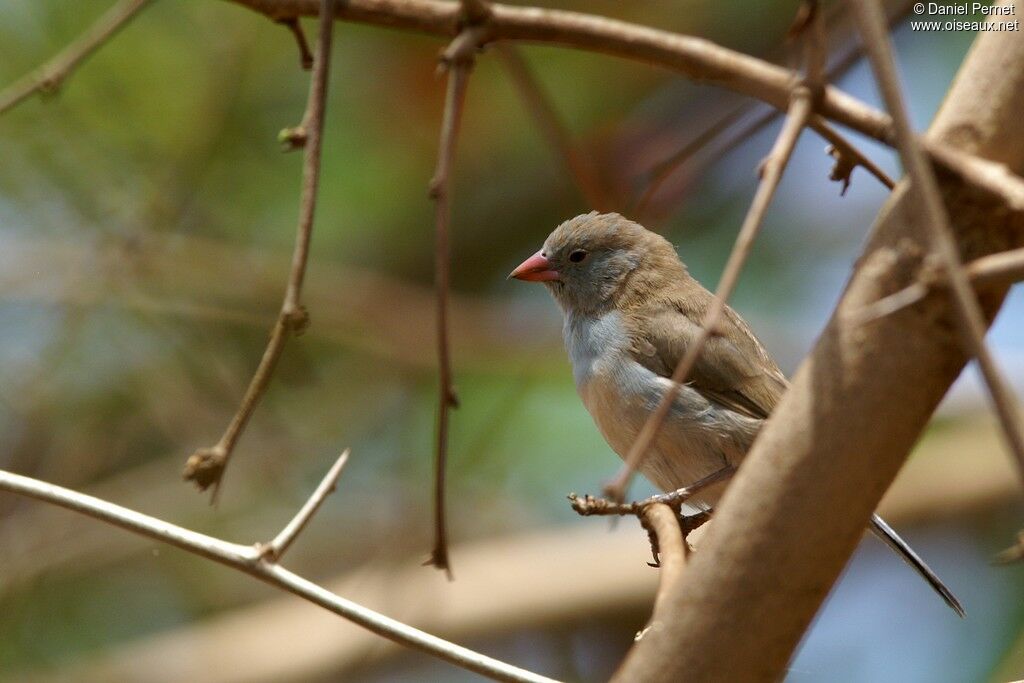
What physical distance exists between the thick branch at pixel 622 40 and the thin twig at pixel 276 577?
882mm

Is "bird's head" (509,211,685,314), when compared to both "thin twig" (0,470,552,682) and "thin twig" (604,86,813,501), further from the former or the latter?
"thin twig" (604,86,813,501)

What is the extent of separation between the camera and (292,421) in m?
5.12

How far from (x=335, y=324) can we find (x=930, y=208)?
167 inches

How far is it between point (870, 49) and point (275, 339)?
39.4 inches

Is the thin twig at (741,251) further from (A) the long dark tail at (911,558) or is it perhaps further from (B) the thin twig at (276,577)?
(A) the long dark tail at (911,558)

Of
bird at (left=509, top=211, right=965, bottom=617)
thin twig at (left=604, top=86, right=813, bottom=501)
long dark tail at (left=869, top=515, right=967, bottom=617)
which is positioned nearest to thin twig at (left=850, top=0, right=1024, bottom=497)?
thin twig at (left=604, top=86, right=813, bottom=501)

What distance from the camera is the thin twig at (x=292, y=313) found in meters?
1.71

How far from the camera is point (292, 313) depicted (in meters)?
1.78

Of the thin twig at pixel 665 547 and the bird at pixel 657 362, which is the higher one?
the thin twig at pixel 665 547

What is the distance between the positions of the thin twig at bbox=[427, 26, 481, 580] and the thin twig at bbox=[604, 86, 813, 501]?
63 cm

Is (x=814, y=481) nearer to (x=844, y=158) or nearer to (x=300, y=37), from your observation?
(x=844, y=158)

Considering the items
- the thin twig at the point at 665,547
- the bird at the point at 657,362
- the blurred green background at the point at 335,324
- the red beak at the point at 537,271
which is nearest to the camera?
the thin twig at the point at 665,547

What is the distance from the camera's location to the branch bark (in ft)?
4.32

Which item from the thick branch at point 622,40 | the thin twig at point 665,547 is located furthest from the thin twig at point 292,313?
the thin twig at point 665,547
